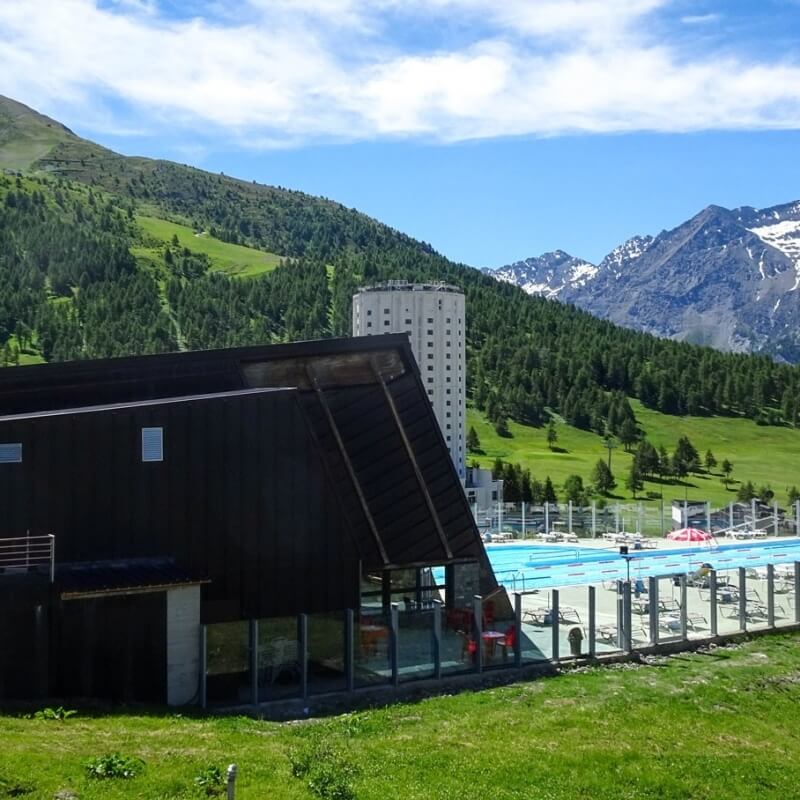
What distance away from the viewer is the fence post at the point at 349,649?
16.7 metres

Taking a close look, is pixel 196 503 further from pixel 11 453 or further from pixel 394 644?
pixel 394 644

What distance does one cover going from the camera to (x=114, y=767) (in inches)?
419

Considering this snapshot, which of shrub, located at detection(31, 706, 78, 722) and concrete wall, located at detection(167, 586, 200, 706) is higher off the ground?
concrete wall, located at detection(167, 586, 200, 706)

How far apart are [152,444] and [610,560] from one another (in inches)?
935

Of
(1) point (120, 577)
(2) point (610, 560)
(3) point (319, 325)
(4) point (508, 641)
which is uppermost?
(3) point (319, 325)

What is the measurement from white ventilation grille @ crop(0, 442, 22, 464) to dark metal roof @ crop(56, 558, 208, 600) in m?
1.96

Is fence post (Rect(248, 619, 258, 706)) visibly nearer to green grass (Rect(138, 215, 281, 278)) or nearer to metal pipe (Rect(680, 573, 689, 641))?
metal pipe (Rect(680, 573, 689, 641))

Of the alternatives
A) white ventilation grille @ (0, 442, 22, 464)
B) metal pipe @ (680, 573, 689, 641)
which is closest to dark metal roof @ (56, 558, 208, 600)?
white ventilation grille @ (0, 442, 22, 464)

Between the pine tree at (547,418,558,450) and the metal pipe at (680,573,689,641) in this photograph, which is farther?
the pine tree at (547,418,558,450)

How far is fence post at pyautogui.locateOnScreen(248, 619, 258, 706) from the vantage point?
15.8 meters

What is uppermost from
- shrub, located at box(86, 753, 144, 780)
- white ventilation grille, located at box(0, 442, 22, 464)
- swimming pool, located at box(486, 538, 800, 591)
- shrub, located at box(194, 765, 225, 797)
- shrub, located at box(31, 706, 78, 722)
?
white ventilation grille, located at box(0, 442, 22, 464)

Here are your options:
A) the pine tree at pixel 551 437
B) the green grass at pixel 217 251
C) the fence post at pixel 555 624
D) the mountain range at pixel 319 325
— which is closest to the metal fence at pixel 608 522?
the fence post at pixel 555 624

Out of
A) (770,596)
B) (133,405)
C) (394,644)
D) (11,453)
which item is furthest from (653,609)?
(11,453)

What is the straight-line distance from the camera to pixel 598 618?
2064cm
